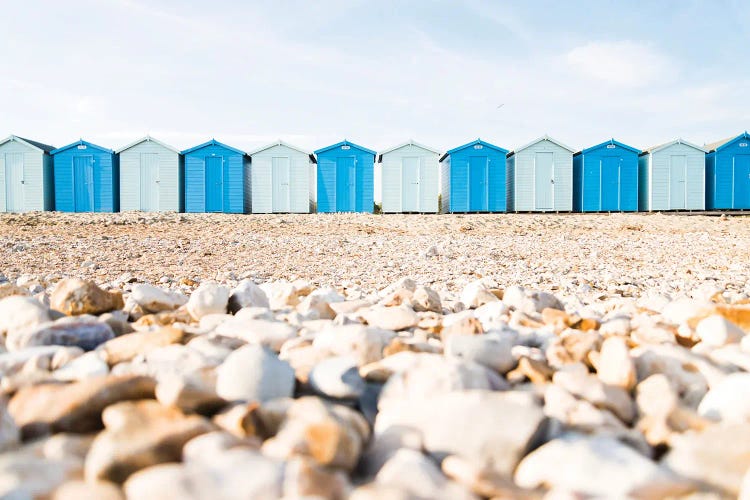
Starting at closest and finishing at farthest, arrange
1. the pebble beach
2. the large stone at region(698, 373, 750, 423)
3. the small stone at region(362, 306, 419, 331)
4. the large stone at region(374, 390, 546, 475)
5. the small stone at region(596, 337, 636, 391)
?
the pebble beach
the large stone at region(374, 390, 546, 475)
the large stone at region(698, 373, 750, 423)
the small stone at region(596, 337, 636, 391)
the small stone at region(362, 306, 419, 331)

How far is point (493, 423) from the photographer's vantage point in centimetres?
157

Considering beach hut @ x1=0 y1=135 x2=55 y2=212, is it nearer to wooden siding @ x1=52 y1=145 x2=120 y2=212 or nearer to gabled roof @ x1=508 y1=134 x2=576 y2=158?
wooden siding @ x1=52 y1=145 x2=120 y2=212

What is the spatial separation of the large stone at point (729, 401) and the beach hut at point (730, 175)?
1976 cm

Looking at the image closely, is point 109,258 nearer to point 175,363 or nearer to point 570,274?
point 570,274

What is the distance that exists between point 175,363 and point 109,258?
21.2 feet

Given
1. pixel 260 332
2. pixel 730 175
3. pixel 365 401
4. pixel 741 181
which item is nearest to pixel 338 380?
pixel 365 401

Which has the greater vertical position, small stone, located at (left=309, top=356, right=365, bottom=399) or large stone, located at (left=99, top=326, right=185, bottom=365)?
large stone, located at (left=99, top=326, right=185, bottom=365)

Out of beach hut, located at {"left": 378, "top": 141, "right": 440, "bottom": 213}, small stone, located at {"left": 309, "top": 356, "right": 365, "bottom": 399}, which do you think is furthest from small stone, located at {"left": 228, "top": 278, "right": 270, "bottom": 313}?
beach hut, located at {"left": 378, "top": 141, "right": 440, "bottom": 213}

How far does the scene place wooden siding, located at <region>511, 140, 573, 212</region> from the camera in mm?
18562

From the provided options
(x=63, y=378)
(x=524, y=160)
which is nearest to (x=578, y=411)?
(x=63, y=378)

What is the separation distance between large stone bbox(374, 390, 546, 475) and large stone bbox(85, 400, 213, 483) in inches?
19.8

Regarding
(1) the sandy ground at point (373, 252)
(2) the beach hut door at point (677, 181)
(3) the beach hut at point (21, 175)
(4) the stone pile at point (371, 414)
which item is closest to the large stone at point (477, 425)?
(4) the stone pile at point (371, 414)

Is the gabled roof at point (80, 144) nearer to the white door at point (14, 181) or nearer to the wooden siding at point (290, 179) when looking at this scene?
the white door at point (14, 181)

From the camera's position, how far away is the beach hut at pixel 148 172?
18.2 metres
